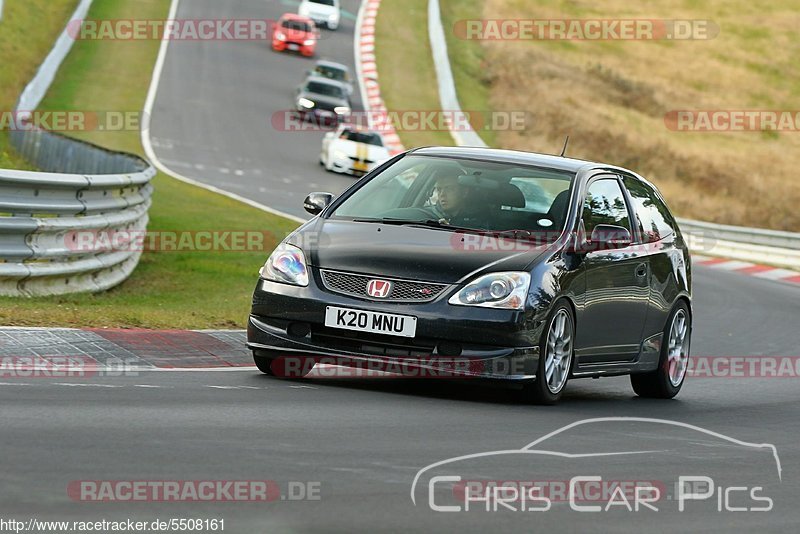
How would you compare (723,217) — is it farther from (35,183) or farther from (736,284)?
(35,183)

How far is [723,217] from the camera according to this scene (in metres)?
42.2

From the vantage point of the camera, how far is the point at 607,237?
1042 centimetres

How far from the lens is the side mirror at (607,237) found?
10.3 metres

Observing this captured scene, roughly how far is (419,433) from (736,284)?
56.8ft

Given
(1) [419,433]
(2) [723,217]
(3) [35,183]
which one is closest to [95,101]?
(2) [723,217]

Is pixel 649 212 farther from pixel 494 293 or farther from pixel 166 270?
pixel 166 270

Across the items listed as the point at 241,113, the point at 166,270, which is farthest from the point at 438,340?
the point at 241,113

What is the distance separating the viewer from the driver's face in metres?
10.2

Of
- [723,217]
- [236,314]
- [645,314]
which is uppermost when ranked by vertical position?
[645,314]

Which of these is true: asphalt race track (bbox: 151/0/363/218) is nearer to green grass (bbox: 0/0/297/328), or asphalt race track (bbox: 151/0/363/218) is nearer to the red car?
the red car

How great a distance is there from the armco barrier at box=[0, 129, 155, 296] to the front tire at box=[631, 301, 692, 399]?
5.01 metres

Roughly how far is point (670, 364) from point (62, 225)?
544cm

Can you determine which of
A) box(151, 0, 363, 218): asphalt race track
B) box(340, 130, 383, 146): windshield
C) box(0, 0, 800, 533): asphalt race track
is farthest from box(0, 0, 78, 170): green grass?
box(0, 0, 800, 533): asphalt race track

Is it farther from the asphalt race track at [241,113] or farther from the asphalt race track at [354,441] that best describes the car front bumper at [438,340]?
the asphalt race track at [241,113]
